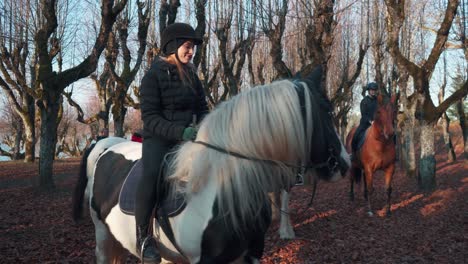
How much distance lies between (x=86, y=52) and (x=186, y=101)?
25.5 meters

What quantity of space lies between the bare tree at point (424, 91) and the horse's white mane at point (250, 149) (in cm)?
1070

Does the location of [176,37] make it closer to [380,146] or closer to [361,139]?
[380,146]

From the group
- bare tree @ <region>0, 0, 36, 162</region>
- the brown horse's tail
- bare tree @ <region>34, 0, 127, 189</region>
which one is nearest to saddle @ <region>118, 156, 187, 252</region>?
the brown horse's tail

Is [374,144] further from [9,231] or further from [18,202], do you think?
[18,202]

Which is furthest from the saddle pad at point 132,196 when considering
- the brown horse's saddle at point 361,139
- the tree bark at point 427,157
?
the tree bark at point 427,157

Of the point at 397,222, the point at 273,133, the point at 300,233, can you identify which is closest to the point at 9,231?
the point at 300,233

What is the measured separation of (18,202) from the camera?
10.9 m

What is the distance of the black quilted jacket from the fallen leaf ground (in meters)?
3.73

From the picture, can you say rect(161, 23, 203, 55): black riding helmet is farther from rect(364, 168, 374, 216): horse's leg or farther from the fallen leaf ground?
rect(364, 168, 374, 216): horse's leg

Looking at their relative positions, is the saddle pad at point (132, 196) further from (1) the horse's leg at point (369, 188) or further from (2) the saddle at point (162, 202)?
(1) the horse's leg at point (369, 188)

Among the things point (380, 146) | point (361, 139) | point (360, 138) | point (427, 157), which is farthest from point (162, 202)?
point (427, 157)

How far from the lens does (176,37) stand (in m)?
3.14

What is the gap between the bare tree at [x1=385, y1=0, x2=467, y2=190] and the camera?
1182 cm

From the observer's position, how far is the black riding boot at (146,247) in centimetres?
298
